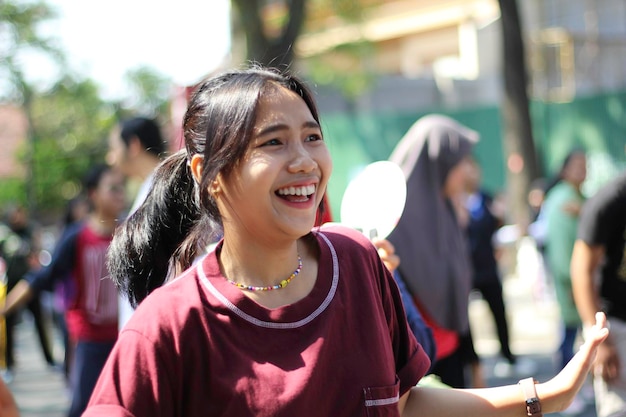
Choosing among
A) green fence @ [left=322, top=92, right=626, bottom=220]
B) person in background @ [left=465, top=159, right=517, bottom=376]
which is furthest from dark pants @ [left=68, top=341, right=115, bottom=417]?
green fence @ [left=322, top=92, right=626, bottom=220]

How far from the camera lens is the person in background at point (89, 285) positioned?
478 centimetres

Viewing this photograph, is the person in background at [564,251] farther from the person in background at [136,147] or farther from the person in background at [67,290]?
the person in background at [136,147]

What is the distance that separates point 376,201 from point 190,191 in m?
0.84

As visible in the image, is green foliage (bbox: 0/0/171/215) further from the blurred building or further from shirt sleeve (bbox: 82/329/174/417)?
shirt sleeve (bbox: 82/329/174/417)

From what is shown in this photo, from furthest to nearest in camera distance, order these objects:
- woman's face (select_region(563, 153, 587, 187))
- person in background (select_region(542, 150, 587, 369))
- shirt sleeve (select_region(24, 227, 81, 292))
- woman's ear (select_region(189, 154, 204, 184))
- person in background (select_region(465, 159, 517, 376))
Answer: person in background (select_region(465, 159, 517, 376)), woman's face (select_region(563, 153, 587, 187)), person in background (select_region(542, 150, 587, 369)), shirt sleeve (select_region(24, 227, 81, 292)), woman's ear (select_region(189, 154, 204, 184))

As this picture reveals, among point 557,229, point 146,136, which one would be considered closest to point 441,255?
point 146,136

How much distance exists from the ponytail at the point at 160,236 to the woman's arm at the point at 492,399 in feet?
2.01

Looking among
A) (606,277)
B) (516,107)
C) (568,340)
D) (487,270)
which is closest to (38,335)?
(487,270)

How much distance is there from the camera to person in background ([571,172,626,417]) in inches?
159

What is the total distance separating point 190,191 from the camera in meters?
2.16

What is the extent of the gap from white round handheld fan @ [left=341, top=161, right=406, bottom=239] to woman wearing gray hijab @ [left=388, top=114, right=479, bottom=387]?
1456 mm

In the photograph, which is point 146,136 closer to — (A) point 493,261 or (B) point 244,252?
→ (B) point 244,252

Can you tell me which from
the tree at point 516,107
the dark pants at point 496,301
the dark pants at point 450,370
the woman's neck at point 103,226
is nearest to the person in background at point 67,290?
the woman's neck at point 103,226

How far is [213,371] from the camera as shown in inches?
66.6
